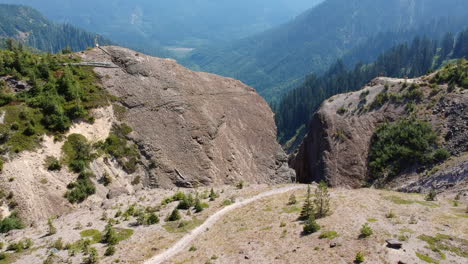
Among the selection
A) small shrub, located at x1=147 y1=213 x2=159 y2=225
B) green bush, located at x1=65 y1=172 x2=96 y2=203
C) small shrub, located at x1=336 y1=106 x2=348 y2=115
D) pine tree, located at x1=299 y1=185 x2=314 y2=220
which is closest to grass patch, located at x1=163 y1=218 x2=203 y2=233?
small shrub, located at x1=147 y1=213 x2=159 y2=225

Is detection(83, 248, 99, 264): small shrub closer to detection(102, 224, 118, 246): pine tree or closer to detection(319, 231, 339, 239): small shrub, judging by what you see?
detection(102, 224, 118, 246): pine tree

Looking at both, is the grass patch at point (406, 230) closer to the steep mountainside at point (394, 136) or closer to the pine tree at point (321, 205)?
the pine tree at point (321, 205)

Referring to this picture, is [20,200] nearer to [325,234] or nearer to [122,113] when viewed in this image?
[122,113]

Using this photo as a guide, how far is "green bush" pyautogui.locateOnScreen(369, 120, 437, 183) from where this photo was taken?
52.1m

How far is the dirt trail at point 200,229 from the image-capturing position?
2909 cm

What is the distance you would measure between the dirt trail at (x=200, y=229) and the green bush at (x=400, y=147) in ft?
54.2

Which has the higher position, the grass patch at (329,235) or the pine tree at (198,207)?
the grass patch at (329,235)

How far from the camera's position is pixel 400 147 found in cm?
5406

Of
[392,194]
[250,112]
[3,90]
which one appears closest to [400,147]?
[392,194]

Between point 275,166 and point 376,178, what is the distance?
56.0ft

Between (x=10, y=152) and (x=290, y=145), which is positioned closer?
(x=10, y=152)

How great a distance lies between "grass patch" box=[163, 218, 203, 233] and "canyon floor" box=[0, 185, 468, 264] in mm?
99

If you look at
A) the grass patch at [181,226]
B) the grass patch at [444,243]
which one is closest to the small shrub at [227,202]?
the grass patch at [181,226]

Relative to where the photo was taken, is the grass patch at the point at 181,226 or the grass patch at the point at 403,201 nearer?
the grass patch at the point at 403,201
